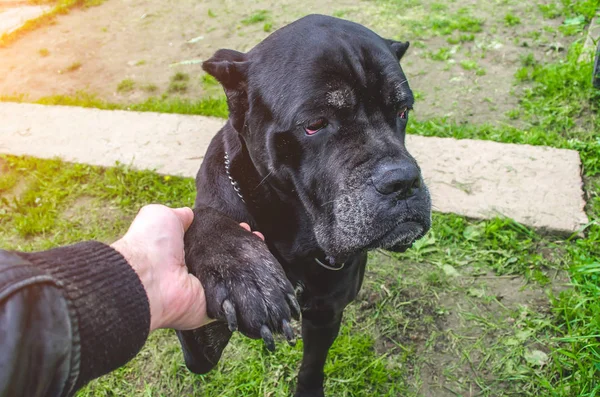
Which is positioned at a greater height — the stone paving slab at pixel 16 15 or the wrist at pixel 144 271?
the wrist at pixel 144 271

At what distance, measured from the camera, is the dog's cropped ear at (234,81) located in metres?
2.47

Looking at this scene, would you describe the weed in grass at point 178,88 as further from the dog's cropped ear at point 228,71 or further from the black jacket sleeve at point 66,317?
the black jacket sleeve at point 66,317

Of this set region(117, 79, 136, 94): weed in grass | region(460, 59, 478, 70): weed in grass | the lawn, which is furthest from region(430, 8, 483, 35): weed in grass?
region(117, 79, 136, 94): weed in grass

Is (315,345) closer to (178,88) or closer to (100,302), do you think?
(100,302)

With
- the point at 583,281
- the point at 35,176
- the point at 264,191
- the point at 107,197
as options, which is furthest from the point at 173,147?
the point at 583,281

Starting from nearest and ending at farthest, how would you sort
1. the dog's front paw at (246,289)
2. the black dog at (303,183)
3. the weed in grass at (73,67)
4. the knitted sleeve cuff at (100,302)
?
the knitted sleeve cuff at (100,302) < the dog's front paw at (246,289) < the black dog at (303,183) < the weed in grass at (73,67)

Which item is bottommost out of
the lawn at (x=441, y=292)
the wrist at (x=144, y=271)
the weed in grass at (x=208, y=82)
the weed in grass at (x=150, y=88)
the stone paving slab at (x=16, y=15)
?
the lawn at (x=441, y=292)

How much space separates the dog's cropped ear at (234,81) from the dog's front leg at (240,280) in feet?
1.88

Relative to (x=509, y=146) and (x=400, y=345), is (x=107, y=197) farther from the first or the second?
(x=509, y=146)

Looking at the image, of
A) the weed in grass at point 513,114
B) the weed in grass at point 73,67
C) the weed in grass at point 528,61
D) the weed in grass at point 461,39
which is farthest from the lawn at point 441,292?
the weed in grass at point 73,67

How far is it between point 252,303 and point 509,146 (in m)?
3.34

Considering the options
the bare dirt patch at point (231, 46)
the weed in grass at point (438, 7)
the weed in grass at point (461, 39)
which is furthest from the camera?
the weed in grass at point (438, 7)

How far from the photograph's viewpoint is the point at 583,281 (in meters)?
3.29

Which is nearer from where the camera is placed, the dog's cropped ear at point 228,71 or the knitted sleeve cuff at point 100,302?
the knitted sleeve cuff at point 100,302
